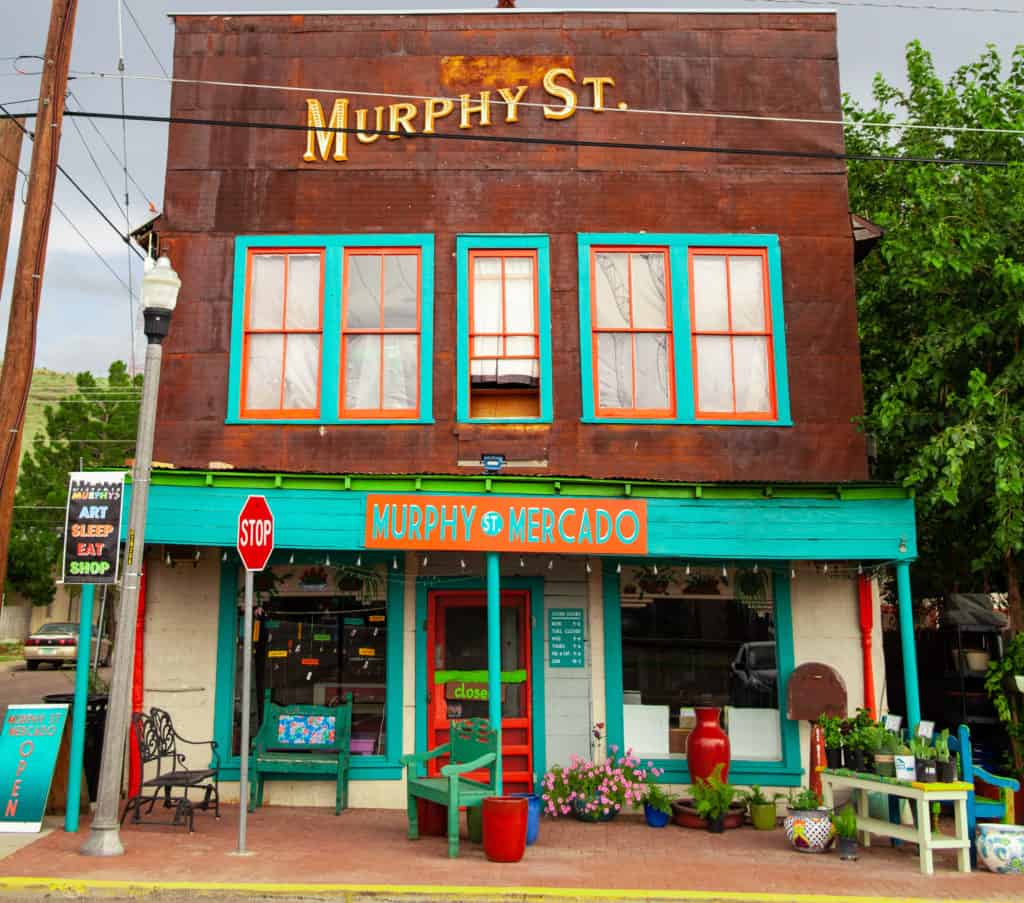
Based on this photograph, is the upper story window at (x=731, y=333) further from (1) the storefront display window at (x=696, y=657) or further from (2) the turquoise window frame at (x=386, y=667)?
(2) the turquoise window frame at (x=386, y=667)

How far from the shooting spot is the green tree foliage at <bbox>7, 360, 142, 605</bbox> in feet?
155

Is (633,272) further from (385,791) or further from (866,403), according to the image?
(385,791)

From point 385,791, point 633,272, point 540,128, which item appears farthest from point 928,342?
point 385,791

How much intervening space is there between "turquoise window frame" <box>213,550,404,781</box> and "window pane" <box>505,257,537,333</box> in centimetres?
329

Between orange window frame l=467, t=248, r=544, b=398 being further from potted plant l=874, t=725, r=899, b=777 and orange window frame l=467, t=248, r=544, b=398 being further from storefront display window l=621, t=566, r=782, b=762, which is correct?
potted plant l=874, t=725, r=899, b=777

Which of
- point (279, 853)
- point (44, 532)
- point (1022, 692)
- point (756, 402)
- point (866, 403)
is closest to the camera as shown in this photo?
point (279, 853)

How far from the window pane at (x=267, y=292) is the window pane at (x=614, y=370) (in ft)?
13.2

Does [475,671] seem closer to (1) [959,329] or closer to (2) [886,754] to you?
(2) [886,754]

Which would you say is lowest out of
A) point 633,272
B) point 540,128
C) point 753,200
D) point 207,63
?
point 633,272

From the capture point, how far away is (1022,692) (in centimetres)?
1157

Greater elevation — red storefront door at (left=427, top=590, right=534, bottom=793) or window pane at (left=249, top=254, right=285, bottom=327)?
window pane at (left=249, top=254, right=285, bottom=327)

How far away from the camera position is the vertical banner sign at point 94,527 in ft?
33.6

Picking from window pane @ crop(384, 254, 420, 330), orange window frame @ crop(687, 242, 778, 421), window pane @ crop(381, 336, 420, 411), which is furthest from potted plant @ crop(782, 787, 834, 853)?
window pane @ crop(384, 254, 420, 330)

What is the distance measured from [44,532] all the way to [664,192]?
4228cm
